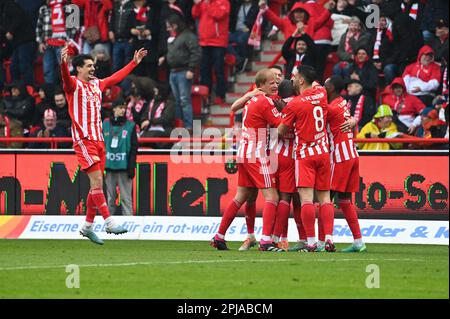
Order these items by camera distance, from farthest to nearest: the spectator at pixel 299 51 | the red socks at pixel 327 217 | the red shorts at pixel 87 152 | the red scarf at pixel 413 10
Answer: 1. the red scarf at pixel 413 10
2. the spectator at pixel 299 51
3. the red shorts at pixel 87 152
4. the red socks at pixel 327 217

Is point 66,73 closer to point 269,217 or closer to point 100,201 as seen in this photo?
point 100,201

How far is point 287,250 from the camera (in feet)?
52.7

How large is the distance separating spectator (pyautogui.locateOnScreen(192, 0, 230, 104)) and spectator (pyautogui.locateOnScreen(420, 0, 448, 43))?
3870 millimetres

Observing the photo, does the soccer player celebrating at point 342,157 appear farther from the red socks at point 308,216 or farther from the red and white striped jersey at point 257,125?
the red and white striped jersey at point 257,125

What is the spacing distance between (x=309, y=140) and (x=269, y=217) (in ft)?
3.89

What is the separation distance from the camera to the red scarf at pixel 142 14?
81.7 feet

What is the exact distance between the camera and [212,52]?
24.0 metres

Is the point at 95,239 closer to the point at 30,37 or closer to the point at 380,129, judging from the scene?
the point at 380,129

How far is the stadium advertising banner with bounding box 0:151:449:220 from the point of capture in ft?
64.2

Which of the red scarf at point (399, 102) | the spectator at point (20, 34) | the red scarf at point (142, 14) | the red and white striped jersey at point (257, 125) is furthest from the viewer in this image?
the spectator at point (20, 34)

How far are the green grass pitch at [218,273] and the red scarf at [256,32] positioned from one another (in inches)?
343

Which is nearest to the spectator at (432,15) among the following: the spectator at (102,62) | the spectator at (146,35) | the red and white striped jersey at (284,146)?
the spectator at (146,35)
